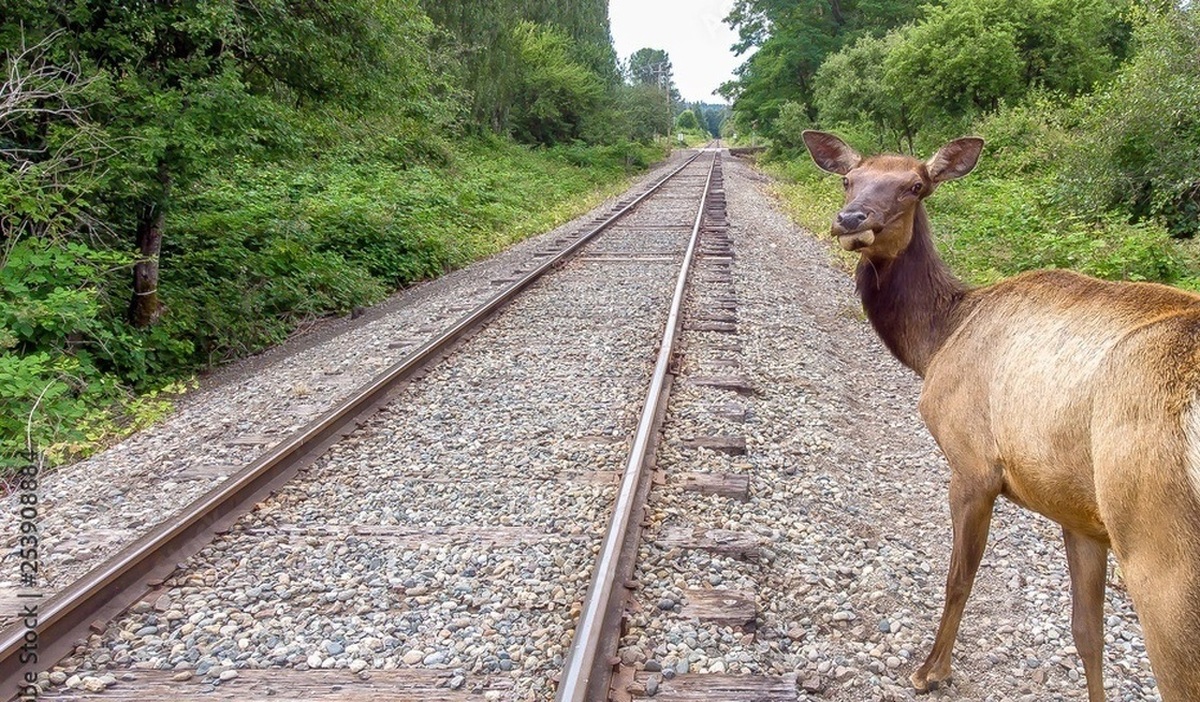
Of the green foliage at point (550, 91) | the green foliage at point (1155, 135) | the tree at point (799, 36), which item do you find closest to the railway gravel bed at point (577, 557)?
the green foliage at point (1155, 135)

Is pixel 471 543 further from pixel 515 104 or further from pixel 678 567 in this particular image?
pixel 515 104

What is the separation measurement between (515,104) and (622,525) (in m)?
37.6

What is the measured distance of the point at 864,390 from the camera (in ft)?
22.5

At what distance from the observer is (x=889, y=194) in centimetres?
343

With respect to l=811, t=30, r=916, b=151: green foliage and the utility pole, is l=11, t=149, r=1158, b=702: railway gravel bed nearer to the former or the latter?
l=811, t=30, r=916, b=151: green foliage

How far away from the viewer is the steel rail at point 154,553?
3.06m

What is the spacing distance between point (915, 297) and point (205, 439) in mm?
4946

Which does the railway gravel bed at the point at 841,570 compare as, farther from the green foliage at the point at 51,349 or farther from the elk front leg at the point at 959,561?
the green foliage at the point at 51,349

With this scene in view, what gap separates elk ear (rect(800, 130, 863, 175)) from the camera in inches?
157

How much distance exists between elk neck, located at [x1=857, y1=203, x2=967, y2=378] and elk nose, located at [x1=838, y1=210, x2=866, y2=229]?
1.23 ft

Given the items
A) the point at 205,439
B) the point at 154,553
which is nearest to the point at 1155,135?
the point at 205,439

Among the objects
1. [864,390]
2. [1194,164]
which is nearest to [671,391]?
[864,390]

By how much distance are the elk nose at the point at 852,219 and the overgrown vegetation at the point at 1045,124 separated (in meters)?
6.35

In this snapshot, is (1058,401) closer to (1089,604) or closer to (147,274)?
(1089,604)
